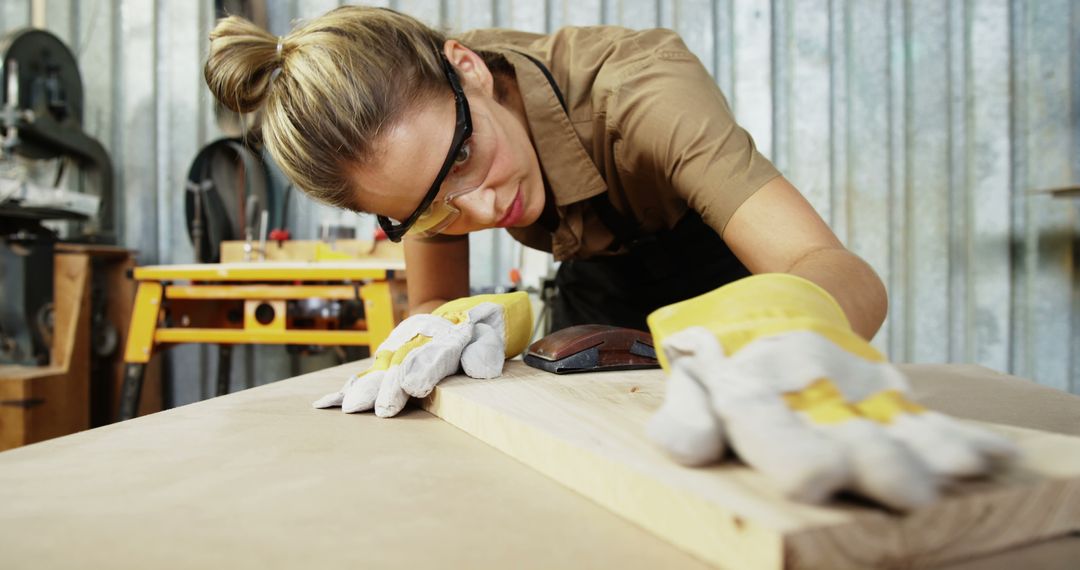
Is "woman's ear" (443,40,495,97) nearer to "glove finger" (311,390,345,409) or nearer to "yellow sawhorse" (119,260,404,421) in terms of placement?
"glove finger" (311,390,345,409)

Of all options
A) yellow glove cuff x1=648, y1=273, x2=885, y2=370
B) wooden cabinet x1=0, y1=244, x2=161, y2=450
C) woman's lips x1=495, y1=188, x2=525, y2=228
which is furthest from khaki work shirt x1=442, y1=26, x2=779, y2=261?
wooden cabinet x1=0, y1=244, x2=161, y2=450

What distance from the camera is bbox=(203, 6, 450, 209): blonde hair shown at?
0.95 meters

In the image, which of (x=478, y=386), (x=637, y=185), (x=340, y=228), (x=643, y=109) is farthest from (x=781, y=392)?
(x=340, y=228)

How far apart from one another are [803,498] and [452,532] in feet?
0.76

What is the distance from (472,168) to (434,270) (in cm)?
56

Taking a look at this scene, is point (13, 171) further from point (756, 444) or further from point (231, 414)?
point (756, 444)

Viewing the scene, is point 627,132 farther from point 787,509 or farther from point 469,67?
point 787,509

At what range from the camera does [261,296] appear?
225 centimetres

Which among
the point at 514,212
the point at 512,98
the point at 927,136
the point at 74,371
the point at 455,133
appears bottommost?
the point at 74,371

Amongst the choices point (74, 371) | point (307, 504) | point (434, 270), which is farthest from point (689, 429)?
point (74, 371)

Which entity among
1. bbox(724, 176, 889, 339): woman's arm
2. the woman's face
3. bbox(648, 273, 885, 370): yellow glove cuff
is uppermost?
the woman's face

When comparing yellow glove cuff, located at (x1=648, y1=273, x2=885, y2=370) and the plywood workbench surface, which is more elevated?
yellow glove cuff, located at (x1=648, y1=273, x2=885, y2=370)

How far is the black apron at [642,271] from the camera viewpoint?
4.88 ft

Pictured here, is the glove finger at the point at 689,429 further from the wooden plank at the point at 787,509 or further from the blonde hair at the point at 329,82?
the blonde hair at the point at 329,82
